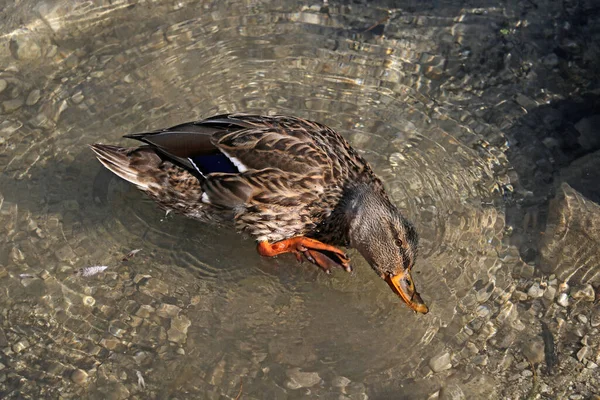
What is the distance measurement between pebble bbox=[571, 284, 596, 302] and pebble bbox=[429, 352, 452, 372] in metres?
1.20

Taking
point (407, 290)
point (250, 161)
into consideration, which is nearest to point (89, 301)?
point (250, 161)

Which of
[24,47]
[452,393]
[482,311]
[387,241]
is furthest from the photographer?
[24,47]

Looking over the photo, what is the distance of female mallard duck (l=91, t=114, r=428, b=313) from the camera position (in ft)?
17.6

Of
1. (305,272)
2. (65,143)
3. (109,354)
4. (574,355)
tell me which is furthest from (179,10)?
(574,355)

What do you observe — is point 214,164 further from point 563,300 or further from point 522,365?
point 563,300

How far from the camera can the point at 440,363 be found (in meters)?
5.23

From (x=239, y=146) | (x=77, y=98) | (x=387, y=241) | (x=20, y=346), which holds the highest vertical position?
(x=239, y=146)

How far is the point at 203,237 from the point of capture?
5926 millimetres

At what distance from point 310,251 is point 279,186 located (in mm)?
659

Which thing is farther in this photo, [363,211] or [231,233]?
[231,233]

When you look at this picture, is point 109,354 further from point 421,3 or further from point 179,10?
point 421,3

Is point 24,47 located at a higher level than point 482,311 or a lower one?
higher

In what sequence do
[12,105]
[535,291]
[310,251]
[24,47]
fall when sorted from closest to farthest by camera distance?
[535,291]
[310,251]
[12,105]
[24,47]

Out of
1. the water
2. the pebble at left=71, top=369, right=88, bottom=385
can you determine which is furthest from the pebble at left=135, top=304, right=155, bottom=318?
the pebble at left=71, top=369, right=88, bottom=385
